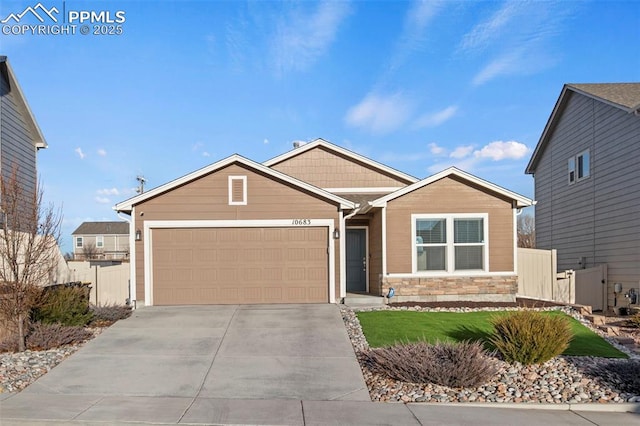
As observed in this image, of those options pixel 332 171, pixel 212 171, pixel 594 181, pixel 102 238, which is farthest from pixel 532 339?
pixel 102 238

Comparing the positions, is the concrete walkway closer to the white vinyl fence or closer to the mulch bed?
the mulch bed

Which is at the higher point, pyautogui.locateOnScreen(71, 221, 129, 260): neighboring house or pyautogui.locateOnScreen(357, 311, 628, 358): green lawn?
pyautogui.locateOnScreen(71, 221, 129, 260): neighboring house

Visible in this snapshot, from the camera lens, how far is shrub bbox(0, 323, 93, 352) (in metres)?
8.83

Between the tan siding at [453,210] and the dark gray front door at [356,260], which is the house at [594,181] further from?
the dark gray front door at [356,260]

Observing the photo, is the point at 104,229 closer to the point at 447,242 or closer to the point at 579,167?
the point at 447,242

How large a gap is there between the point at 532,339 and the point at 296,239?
22.7ft

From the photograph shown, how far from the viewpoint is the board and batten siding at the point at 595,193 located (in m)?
13.9

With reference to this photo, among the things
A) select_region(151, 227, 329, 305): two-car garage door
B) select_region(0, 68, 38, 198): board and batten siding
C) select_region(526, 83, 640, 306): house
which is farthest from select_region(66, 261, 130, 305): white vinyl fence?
select_region(526, 83, 640, 306): house

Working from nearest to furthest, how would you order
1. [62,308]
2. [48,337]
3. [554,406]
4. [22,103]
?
[554,406] < [48,337] < [62,308] < [22,103]

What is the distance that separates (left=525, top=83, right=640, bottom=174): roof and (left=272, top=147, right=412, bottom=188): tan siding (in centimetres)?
685

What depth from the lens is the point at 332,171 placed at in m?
18.2

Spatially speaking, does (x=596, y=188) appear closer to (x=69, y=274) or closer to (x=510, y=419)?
(x=510, y=419)

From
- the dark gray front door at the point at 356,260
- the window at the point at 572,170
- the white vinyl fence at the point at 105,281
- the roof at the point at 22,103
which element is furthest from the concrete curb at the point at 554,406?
the roof at the point at 22,103

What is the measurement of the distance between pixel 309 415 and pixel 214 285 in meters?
7.53
